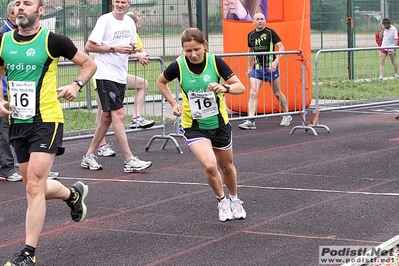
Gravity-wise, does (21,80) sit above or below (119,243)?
above

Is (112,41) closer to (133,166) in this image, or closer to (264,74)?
(133,166)

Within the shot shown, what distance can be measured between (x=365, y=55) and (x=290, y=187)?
8.20 meters

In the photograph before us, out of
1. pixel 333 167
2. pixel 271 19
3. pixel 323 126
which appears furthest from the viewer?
pixel 271 19

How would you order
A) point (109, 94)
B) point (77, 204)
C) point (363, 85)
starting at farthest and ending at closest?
point (363, 85)
point (109, 94)
point (77, 204)

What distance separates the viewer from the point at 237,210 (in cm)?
723

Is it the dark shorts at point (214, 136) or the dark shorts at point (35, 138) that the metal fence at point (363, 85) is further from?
the dark shorts at point (35, 138)

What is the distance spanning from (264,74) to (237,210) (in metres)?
6.74

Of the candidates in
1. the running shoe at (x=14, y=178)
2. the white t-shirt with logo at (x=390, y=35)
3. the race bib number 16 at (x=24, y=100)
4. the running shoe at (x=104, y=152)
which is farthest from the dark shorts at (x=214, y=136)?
the white t-shirt with logo at (x=390, y=35)

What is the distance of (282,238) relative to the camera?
6457 mm

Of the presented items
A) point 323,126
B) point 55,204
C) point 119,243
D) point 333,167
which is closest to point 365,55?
point 323,126

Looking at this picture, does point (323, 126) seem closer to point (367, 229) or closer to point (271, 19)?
point (271, 19)

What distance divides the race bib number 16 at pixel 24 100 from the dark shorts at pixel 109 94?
3771 millimetres

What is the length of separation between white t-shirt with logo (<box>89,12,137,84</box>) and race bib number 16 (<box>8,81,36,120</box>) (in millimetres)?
Result: 3883

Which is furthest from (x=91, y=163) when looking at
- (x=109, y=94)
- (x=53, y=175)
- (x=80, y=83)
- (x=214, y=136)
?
(x=80, y=83)
